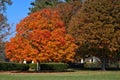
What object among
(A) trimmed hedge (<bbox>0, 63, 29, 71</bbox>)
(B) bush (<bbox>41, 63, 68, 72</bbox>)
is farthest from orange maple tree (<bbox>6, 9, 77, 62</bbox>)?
(B) bush (<bbox>41, 63, 68, 72</bbox>)

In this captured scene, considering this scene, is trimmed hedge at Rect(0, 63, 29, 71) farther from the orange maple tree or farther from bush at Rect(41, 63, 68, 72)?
the orange maple tree

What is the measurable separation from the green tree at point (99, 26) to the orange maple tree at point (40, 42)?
422cm

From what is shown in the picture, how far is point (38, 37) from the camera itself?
53.2 m

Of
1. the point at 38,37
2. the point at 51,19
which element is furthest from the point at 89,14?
the point at 38,37

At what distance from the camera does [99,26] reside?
194 feet

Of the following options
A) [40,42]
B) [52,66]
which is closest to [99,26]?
[40,42]

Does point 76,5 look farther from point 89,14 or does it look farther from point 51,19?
point 51,19

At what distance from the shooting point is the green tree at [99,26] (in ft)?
193

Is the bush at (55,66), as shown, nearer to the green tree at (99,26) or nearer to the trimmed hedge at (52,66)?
the trimmed hedge at (52,66)

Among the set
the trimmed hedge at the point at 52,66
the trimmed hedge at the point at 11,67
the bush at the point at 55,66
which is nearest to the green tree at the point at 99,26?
the bush at the point at 55,66

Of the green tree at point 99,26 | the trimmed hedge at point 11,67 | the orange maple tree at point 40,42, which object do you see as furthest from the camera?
the trimmed hedge at point 11,67

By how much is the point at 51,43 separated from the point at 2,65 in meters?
13.2

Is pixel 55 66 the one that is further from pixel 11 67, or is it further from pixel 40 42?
pixel 40 42

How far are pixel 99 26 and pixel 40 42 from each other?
11.3 m
